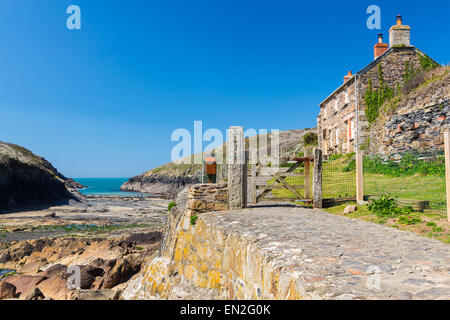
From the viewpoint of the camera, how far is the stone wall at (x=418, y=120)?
1387 centimetres

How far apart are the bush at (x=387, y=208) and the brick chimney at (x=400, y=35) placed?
2017cm

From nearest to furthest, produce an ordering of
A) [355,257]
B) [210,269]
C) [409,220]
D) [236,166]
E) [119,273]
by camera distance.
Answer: [355,257]
[210,269]
[409,220]
[236,166]
[119,273]

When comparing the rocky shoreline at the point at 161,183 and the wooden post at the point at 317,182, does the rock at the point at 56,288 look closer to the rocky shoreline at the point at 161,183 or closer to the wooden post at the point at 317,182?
the wooden post at the point at 317,182

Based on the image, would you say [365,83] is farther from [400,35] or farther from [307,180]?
[307,180]

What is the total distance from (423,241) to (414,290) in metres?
2.99

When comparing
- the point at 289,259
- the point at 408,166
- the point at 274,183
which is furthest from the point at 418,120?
the point at 289,259

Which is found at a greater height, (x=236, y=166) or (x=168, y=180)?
(x=236, y=166)

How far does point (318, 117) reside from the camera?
32.5 metres

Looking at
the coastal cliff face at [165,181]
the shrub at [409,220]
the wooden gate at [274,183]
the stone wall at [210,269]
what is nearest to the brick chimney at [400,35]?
the wooden gate at [274,183]

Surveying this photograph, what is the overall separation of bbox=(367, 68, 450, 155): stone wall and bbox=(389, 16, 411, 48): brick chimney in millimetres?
8085

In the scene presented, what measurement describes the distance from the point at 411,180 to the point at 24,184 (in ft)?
178

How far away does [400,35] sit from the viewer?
914 inches

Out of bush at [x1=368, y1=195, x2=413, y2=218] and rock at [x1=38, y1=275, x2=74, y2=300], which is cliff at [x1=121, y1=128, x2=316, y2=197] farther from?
bush at [x1=368, y1=195, x2=413, y2=218]
